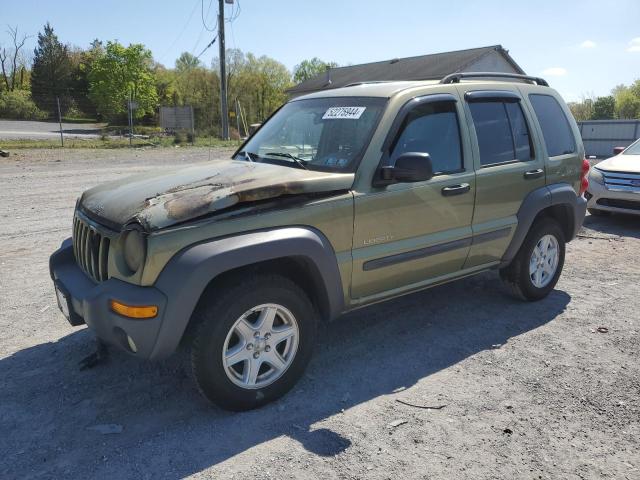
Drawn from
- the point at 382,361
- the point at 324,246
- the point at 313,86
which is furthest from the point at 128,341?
the point at 313,86

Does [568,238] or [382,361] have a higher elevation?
[568,238]

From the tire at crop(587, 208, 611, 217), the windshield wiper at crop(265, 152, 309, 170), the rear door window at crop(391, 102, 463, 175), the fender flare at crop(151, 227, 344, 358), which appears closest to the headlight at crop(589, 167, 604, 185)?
the tire at crop(587, 208, 611, 217)

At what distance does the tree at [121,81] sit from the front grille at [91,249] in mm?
47152

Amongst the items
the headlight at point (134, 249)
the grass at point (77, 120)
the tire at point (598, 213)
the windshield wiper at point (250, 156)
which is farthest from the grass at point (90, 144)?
the grass at point (77, 120)

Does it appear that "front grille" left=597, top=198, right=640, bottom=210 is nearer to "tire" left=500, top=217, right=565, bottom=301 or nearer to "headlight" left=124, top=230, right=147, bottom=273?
"tire" left=500, top=217, right=565, bottom=301

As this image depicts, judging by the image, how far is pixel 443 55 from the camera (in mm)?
39375

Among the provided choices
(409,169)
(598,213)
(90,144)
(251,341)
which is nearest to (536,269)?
(409,169)

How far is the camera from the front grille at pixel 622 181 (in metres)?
8.52

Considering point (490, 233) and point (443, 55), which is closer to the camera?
point (490, 233)

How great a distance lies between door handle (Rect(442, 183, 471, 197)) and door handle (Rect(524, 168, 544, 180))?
81cm

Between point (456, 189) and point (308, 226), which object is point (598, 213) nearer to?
point (456, 189)

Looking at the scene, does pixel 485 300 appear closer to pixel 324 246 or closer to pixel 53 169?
pixel 324 246

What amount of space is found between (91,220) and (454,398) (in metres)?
2.57

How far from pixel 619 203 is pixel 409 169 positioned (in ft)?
22.4
